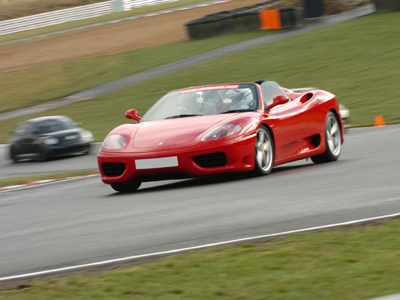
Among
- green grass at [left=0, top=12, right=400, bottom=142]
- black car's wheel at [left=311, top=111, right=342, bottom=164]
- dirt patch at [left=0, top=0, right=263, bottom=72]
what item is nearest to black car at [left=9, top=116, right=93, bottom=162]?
green grass at [left=0, top=12, right=400, bottom=142]

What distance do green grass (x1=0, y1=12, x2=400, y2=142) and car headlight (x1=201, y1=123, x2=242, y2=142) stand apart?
13.3 meters

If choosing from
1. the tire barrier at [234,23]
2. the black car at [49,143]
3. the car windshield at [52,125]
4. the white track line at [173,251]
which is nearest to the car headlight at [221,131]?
the white track line at [173,251]

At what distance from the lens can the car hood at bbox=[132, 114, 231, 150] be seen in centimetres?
787

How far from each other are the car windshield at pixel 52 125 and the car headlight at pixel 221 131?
1319cm

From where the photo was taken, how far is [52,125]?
20.8 meters

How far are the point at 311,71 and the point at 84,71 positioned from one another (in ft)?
42.2

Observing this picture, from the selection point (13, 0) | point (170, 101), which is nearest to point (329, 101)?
point (170, 101)

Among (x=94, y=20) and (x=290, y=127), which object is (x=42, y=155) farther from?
(x=94, y=20)

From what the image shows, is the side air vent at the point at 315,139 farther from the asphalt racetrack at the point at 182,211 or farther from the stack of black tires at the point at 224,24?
the stack of black tires at the point at 224,24

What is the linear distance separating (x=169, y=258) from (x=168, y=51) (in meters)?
33.2

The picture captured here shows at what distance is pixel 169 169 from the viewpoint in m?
7.79

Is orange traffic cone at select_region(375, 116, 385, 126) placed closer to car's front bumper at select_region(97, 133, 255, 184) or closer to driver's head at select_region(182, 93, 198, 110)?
driver's head at select_region(182, 93, 198, 110)

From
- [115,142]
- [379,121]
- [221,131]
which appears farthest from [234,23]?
[221,131]

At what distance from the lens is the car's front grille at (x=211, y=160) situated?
308 inches
